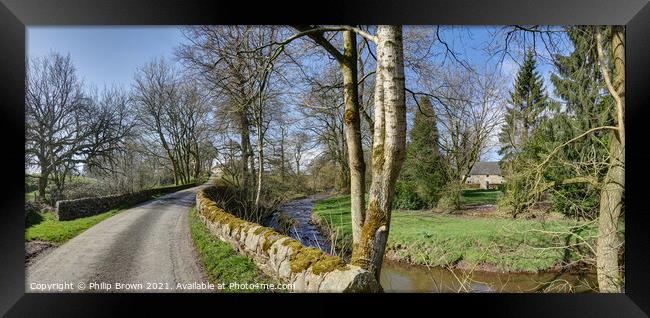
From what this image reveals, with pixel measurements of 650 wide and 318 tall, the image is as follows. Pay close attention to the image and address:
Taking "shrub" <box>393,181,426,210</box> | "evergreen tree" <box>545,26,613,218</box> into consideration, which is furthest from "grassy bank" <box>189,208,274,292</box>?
"evergreen tree" <box>545,26,613,218</box>

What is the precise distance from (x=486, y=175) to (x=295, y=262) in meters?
3.05

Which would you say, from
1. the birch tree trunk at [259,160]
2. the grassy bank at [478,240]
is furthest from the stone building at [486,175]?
the birch tree trunk at [259,160]

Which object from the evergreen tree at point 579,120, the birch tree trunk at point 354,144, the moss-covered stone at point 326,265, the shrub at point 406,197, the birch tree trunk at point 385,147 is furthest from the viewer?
the shrub at point 406,197

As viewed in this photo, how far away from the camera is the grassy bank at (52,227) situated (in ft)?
8.93

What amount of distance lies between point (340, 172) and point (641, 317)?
312 cm

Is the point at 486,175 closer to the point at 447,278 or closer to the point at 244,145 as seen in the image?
the point at 447,278

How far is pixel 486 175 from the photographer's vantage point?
3904mm

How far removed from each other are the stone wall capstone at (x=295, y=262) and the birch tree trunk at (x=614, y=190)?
2548mm

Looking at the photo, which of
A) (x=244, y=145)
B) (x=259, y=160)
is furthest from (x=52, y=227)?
(x=259, y=160)

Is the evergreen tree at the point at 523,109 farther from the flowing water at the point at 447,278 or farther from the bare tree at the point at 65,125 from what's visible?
the bare tree at the point at 65,125

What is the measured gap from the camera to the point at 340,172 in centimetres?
386

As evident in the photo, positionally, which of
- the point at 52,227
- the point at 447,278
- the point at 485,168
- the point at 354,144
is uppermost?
the point at 354,144

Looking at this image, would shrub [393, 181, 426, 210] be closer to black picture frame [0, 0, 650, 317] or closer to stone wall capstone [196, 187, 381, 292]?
black picture frame [0, 0, 650, 317]
